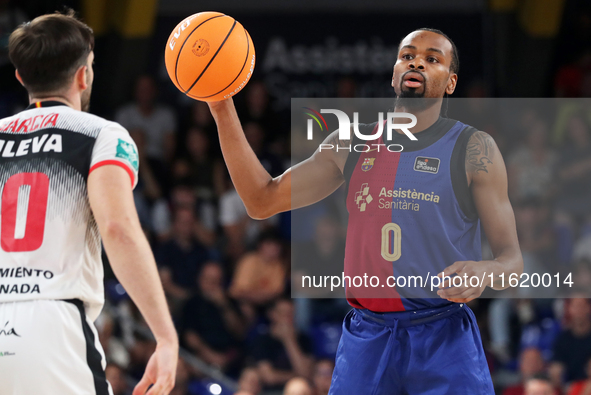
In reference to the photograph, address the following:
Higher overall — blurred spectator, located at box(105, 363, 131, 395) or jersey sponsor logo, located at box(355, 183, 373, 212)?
jersey sponsor logo, located at box(355, 183, 373, 212)

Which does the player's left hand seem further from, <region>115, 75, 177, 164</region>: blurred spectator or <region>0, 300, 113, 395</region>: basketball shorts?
<region>115, 75, 177, 164</region>: blurred spectator

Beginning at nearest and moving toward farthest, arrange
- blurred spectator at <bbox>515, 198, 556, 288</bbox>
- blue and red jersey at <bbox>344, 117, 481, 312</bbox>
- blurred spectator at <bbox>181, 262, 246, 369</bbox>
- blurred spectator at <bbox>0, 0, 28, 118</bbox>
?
blue and red jersey at <bbox>344, 117, 481, 312</bbox> → blurred spectator at <bbox>181, 262, 246, 369</bbox> → blurred spectator at <bbox>515, 198, 556, 288</bbox> → blurred spectator at <bbox>0, 0, 28, 118</bbox>

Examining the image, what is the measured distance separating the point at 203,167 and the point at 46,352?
23.2 ft

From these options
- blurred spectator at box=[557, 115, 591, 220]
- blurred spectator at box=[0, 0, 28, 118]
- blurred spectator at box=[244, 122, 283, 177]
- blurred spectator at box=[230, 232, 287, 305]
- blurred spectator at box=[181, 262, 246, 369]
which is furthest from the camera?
blurred spectator at box=[0, 0, 28, 118]

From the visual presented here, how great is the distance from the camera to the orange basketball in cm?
336

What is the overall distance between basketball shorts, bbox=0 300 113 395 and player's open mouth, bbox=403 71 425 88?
188cm

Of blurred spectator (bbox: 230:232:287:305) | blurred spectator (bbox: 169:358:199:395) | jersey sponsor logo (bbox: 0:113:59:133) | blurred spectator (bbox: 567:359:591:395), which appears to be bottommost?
blurred spectator (bbox: 169:358:199:395)

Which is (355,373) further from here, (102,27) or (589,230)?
(102,27)

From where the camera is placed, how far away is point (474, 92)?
9602 mm

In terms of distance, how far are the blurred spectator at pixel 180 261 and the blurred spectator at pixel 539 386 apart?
12.2 feet

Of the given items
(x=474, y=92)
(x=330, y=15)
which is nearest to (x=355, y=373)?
(x=474, y=92)

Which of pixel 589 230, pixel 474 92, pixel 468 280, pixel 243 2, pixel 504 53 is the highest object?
pixel 243 2

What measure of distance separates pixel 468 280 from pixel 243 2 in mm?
8782

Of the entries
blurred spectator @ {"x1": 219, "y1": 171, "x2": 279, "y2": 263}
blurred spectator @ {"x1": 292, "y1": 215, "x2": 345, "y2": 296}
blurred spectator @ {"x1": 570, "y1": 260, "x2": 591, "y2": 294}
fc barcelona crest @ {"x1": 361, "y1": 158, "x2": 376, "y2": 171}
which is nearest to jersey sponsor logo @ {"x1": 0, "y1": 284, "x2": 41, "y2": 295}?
fc barcelona crest @ {"x1": 361, "y1": 158, "x2": 376, "y2": 171}
